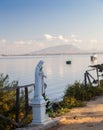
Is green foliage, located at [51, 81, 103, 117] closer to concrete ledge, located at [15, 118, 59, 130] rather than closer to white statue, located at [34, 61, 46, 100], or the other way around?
concrete ledge, located at [15, 118, 59, 130]

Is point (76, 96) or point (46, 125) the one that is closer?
point (46, 125)

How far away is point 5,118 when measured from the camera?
33.6ft

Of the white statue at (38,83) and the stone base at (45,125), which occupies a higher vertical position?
the white statue at (38,83)

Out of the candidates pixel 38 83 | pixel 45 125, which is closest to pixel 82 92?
pixel 38 83

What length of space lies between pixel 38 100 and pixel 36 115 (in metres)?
0.39

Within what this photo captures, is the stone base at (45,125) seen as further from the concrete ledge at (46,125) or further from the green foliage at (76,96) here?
the green foliage at (76,96)

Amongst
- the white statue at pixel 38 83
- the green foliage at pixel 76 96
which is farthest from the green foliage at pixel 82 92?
the white statue at pixel 38 83

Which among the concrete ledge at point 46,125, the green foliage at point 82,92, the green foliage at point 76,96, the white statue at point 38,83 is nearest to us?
the concrete ledge at point 46,125

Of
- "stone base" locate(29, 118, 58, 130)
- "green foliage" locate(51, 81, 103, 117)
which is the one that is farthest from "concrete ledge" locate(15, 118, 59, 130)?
"green foliage" locate(51, 81, 103, 117)

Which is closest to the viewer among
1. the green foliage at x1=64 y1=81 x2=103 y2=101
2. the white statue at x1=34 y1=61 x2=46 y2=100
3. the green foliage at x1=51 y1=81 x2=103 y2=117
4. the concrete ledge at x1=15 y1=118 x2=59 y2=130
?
the concrete ledge at x1=15 y1=118 x2=59 y2=130

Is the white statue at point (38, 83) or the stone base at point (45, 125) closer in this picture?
the stone base at point (45, 125)

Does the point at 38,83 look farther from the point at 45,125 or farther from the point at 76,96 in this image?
the point at 76,96

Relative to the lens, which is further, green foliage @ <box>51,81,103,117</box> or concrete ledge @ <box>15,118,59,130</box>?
green foliage @ <box>51,81,103,117</box>

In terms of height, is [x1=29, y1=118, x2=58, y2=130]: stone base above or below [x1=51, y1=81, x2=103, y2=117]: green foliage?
below
